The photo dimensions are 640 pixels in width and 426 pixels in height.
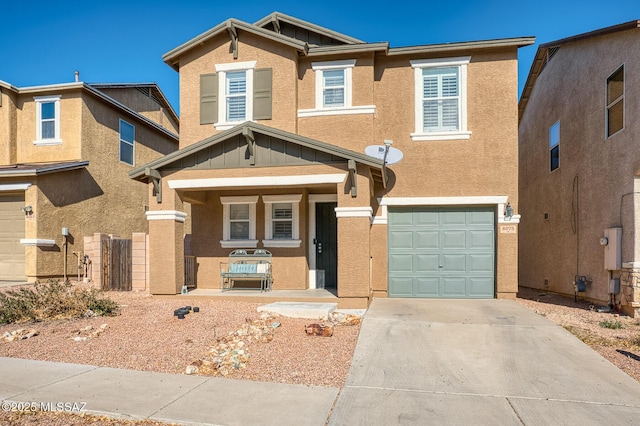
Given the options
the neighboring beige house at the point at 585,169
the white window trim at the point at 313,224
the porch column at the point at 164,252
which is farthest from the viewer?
the white window trim at the point at 313,224

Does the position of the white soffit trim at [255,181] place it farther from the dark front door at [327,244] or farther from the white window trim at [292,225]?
the dark front door at [327,244]

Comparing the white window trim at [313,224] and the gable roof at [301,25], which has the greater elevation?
the gable roof at [301,25]

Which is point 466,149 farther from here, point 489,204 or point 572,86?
point 572,86

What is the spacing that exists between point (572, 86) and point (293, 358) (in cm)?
1095

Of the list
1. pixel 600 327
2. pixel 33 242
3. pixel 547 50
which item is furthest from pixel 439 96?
pixel 33 242

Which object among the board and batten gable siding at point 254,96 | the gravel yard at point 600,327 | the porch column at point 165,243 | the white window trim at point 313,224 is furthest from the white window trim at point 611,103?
the porch column at point 165,243

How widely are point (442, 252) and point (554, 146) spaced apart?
18.4 ft

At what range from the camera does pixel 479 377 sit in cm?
559

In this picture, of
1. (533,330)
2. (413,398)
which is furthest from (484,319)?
(413,398)

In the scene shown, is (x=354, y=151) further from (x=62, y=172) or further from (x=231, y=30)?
(x=62, y=172)

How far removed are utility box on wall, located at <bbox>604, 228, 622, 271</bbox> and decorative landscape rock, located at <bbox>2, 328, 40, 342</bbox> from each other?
37.0 ft

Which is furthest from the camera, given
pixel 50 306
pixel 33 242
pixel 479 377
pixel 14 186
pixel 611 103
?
pixel 14 186

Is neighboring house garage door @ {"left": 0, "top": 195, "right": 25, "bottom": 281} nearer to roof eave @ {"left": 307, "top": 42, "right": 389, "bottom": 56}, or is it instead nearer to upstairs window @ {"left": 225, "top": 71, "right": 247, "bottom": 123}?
upstairs window @ {"left": 225, "top": 71, "right": 247, "bottom": 123}

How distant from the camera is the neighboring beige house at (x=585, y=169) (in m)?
9.20
